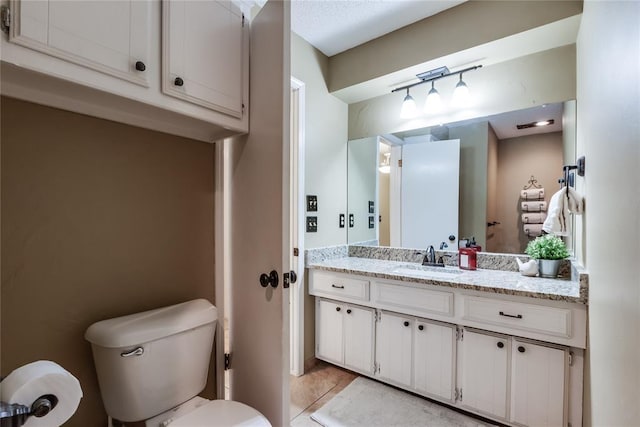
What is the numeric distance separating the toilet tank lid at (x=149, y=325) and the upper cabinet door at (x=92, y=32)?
91 centimetres

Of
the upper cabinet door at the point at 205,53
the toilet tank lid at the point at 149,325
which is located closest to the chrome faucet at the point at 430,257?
the toilet tank lid at the point at 149,325

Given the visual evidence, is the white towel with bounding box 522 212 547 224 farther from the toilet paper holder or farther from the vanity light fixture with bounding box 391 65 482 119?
the toilet paper holder

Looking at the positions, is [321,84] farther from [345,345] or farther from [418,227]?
[345,345]

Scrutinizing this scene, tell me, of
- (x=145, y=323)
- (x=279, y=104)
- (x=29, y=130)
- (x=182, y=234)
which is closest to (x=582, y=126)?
(x=279, y=104)

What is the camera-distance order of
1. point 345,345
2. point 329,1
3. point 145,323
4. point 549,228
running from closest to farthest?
point 145,323, point 549,228, point 329,1, point 345,345

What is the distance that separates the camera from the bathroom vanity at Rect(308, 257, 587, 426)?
1.43m

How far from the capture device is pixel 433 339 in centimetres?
178

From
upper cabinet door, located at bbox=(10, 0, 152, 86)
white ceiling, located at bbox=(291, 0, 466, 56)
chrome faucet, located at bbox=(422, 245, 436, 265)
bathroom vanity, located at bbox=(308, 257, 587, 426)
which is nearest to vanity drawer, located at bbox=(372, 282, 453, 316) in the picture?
bathroom vanity, located at bbox=(308, 257, 587, 426)

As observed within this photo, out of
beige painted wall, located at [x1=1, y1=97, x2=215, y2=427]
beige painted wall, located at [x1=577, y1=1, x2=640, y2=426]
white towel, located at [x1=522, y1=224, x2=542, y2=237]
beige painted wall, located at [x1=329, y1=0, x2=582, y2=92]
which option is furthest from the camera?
white towel, located at [x1=522, y1=224, x2=542, y2=237]

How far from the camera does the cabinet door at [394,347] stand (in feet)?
6.15

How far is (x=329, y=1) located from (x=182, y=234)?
1.66 meters

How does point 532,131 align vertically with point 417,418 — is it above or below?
Result: above

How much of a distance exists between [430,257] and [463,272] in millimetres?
290

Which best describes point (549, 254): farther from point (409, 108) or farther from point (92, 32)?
point (92, 32)
